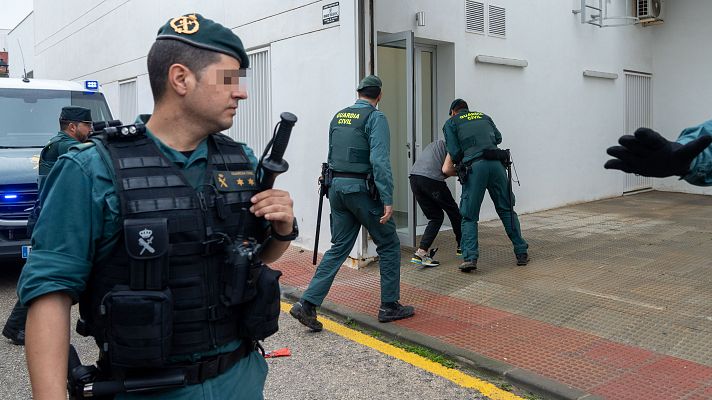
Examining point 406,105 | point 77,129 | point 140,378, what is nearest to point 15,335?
point 77,129

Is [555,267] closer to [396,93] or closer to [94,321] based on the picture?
[396,93]

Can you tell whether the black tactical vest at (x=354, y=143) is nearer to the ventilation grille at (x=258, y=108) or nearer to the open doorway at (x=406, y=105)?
the open doorway at (x=406, y=105)

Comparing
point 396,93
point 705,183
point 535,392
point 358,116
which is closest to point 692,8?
point 396,93

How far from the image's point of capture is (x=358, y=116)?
5.40 metres

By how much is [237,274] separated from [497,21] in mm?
9051

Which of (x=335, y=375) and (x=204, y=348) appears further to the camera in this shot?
(x=335, y=375)

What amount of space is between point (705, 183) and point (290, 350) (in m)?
3.45

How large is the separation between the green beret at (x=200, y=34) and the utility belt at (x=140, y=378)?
0.98 metres

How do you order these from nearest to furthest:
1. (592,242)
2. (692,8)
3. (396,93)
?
1. (592,242)
2. (396,93)
3. (692,8)

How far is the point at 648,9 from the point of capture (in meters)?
12.6

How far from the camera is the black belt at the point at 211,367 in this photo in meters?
1.93

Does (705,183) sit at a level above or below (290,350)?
above

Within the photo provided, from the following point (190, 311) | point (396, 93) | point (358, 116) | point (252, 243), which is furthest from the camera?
point (396, 93)

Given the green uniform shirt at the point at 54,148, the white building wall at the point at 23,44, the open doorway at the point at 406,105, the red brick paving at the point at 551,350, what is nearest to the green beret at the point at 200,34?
the red brick paving at the point at 551,350
